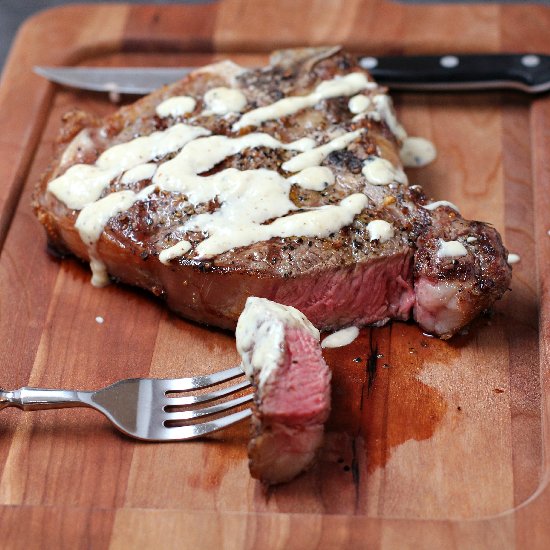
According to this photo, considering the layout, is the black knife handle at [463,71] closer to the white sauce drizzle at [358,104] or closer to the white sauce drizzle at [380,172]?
the white sauce drizzle at [358,104]

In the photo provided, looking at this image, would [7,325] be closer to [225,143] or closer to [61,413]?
[61,413]

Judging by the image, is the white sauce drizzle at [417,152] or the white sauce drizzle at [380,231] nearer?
the white sauce drizzle at [380,231]

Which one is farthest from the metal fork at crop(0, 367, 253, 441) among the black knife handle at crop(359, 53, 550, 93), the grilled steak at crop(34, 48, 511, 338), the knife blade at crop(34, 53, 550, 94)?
the black knife handle at crop(359, 53, 550, 93)

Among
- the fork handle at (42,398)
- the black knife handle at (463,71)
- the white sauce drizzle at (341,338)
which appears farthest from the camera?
the black knife handle at (463,71)

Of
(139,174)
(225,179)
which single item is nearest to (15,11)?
(139,174)

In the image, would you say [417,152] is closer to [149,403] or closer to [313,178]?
[313,178]

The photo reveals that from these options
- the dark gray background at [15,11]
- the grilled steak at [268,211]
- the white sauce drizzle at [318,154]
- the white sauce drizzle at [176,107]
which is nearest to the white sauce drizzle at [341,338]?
the grilled steak at [268,211]

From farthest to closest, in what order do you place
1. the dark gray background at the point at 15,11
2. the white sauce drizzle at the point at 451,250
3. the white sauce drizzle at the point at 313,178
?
the dark gray background at the point at 15,11, the white sauce drizzle at the point at 313,178, the white sauce drizzle at the point at 451,250

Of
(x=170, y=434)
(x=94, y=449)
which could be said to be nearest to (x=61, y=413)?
(x=94, y=449)
